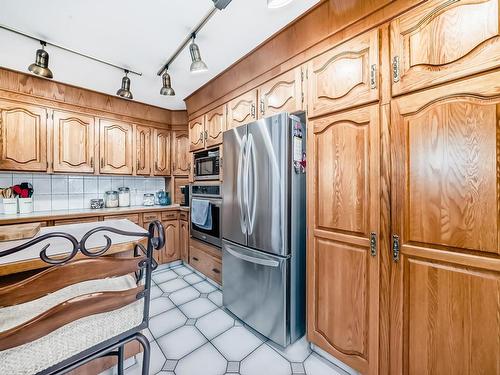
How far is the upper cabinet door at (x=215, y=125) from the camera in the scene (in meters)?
2.44

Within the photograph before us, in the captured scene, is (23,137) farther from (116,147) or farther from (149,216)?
(149,216)

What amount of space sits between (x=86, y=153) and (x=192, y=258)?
1922 millimetres

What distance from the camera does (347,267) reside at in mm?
1341

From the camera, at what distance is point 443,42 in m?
1.01

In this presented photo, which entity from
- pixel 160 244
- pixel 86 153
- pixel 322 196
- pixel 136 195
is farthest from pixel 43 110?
pixel 322 196

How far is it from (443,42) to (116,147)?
341 cm

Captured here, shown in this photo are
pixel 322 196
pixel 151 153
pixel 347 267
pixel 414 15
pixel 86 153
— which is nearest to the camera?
pixel 414 15

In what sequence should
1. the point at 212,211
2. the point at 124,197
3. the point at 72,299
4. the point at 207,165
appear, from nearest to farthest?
the point at 72,299 < the point at 212,211 < the point at 207,165 < the point at 124,197

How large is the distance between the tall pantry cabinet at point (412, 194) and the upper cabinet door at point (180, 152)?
8.19ft

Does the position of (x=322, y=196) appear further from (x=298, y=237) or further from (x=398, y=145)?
(x=398, y=145)

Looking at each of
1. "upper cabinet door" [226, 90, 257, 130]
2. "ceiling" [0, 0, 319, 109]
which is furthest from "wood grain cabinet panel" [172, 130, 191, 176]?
"upper cabinet door" [226, 90, 257, 130]

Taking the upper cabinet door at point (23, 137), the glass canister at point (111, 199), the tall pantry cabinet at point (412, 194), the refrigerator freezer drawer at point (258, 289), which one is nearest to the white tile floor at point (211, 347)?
the refrigerator freezer drawer at point (258, 289)

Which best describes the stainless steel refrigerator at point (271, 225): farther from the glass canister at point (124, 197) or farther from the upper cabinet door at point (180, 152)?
the glass canister at point (124, 197)

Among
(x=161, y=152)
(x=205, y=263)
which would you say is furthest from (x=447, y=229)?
(x=161, y=152)
